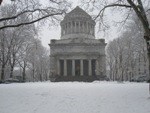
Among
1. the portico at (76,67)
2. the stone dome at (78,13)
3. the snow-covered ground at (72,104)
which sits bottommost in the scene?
the snow-covered ground at (72,104)

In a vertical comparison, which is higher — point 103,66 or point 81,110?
point 103,66

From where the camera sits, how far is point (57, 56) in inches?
2388

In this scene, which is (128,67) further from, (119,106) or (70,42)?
(119,106)

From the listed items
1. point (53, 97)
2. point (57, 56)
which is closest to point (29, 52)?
point (57, 56)

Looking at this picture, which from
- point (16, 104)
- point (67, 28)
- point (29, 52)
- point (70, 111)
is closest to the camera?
point (70, 111)

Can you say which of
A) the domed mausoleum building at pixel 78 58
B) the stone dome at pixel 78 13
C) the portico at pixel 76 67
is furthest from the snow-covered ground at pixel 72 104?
the portico at pixel 76 67

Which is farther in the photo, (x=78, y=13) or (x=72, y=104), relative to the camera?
(x=78, y=13)

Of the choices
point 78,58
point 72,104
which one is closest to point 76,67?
point 78,58

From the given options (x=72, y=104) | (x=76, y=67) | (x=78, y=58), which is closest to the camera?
(x=72, y=104)

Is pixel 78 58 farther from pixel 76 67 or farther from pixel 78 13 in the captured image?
pixel 78 13

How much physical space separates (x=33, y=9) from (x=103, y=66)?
44.6 m

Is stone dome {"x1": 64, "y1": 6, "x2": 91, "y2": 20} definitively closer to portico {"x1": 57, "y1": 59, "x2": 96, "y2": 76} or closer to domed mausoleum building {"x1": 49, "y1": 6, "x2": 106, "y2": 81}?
domed mausoleum building {"x1": 49, "y1": 6, "x2": 106, "y2": 81}

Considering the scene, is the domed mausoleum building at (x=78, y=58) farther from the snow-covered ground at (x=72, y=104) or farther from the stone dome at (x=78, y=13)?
the snow-covered ground at (x=72, y=104)

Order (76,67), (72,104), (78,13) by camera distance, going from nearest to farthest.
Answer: (72,104) → (78,13) → (76,67)
